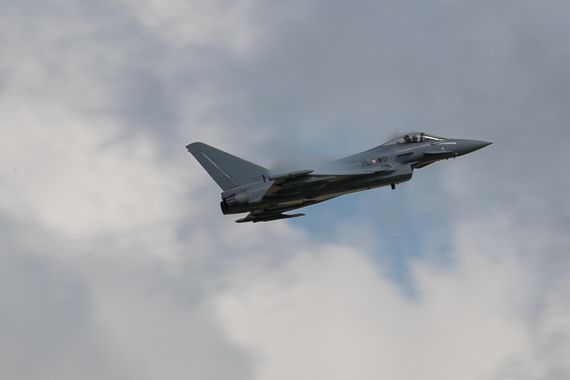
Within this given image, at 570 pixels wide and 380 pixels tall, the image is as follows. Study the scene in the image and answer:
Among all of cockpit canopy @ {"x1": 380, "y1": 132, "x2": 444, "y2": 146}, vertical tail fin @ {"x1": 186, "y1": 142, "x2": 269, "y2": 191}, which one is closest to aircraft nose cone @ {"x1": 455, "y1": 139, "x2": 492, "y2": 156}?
cockpit canopy @ {"x1": 380, "y1": 132, "x2": 444, "y2": 146}

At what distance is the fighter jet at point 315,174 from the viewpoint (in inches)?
1012

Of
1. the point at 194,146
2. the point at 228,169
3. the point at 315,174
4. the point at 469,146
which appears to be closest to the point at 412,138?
the point at 469,146

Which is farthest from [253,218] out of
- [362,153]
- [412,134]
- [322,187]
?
[412,134]

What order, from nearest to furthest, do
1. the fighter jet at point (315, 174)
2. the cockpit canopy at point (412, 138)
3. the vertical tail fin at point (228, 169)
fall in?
the fighter jet at point (315, 174) < the vertical tail fin at point (228, 169) < the cockpit canopy at point (412, 138)

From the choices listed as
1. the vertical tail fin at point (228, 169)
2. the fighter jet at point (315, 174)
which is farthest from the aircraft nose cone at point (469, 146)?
the vertical tail fin at point (228, 169)

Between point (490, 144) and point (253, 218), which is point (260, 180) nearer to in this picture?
point (253, 218)

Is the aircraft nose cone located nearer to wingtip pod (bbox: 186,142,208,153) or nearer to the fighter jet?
the fighter jet

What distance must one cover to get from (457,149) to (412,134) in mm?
2409

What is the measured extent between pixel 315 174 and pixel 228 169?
4651mm

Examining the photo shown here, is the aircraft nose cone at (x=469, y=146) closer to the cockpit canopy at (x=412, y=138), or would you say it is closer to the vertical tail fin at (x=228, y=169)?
the cockpit canopy at (x=412, y=138)

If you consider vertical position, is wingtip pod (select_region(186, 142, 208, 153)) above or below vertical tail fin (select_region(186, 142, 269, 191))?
above

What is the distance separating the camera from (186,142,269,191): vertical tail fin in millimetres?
27188

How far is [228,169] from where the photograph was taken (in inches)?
1080

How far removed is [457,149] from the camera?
28.8m
